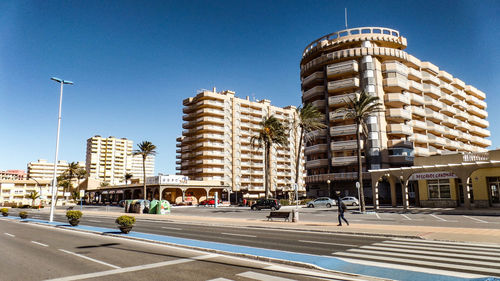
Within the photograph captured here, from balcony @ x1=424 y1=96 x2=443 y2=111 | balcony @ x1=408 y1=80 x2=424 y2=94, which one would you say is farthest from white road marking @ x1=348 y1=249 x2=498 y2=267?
balcony @ x1=424 y1=96 x2=443 y2=111

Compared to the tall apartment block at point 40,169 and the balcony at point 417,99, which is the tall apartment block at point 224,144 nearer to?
the balcony at point 417,99

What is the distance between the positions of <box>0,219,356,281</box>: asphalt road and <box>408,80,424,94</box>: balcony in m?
62.4

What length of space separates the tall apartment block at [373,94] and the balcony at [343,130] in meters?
0.18

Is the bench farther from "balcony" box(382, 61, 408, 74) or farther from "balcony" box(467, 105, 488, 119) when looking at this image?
"balcony" box(467, 105, 488, 119)

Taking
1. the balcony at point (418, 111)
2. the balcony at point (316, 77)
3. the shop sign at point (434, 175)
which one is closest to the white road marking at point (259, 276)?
the shop sign at point (434, 175)

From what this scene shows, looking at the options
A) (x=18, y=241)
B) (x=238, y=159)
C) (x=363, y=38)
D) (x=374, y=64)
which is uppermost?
(x=363, y=38)

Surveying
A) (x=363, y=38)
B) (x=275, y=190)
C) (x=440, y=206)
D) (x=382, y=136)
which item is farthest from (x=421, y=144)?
(x=275, y=190)

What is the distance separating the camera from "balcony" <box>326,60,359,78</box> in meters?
59.2

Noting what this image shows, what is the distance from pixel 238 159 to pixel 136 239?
75332mm

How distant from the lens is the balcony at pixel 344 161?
55750 mm

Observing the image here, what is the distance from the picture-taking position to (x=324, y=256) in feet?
34.9

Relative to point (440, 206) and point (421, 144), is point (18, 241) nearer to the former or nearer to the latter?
point (440, 206)

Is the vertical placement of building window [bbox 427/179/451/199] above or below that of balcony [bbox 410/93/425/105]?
below

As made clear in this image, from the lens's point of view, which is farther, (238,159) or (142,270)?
(238,159)
